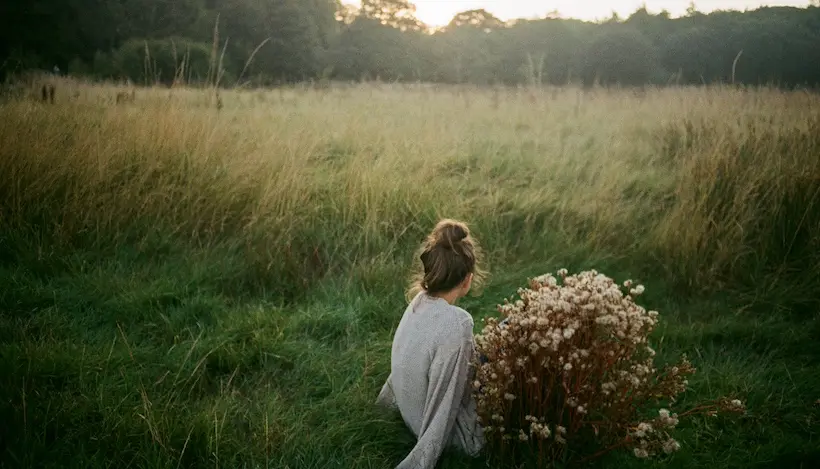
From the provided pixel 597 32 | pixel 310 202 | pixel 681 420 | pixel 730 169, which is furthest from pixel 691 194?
pixel 597 32

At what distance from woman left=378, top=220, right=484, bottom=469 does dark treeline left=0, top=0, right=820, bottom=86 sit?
7.29m

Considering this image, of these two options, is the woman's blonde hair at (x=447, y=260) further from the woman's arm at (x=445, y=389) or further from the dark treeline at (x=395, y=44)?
the dark treeline at (x=395, y=44)

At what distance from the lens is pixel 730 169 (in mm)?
4707

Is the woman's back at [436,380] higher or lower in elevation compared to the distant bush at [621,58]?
lower

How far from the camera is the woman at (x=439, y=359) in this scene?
2.29 meters

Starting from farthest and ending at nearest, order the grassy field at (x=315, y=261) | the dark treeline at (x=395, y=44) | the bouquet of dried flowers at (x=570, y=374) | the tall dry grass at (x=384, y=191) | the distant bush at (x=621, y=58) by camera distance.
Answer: the distant bush at (x=621, y=58) → the dark treeline at (x=395, y=44) → the tall dry grass at (x=384, y=191) → the grassy field at (x=315, y=261) → the bouquet of dried flowers at (x=570, y=374)

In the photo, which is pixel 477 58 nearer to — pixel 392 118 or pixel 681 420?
pixel 392 118

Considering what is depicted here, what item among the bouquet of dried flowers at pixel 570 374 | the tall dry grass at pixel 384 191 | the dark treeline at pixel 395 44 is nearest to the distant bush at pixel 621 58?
the dark treeline at pixel 395 44

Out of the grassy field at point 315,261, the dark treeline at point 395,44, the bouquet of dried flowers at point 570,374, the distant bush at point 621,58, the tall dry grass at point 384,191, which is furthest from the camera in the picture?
the distant bush at point 621,58

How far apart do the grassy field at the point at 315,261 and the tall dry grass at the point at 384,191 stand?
0.03m

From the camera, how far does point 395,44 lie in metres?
28.5

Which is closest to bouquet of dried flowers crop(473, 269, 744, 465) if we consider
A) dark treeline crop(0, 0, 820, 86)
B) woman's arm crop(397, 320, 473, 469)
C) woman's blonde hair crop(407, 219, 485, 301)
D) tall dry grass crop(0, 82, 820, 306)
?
woman's arm crop(397, 320, 473, 469)

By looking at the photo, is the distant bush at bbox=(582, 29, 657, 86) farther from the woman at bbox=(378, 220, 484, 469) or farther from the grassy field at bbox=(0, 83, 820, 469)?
the woman at bbox=(378, 220, 484, 469)

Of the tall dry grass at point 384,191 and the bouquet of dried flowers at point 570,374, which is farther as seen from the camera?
the tall dry grass at point 384,191
